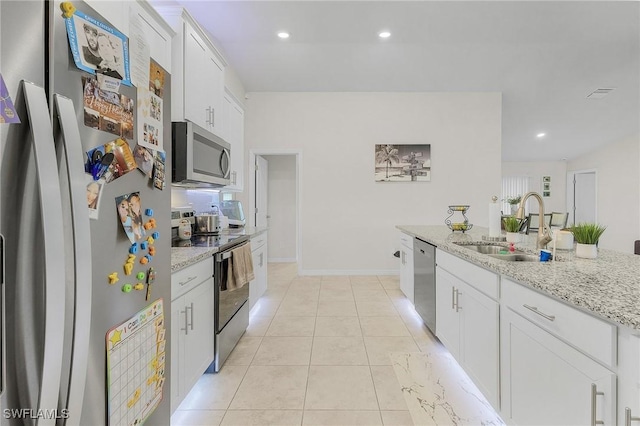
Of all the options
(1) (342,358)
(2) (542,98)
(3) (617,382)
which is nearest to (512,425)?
(3) (617,382)

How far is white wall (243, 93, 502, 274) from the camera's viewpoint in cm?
484

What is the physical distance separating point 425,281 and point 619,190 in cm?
743

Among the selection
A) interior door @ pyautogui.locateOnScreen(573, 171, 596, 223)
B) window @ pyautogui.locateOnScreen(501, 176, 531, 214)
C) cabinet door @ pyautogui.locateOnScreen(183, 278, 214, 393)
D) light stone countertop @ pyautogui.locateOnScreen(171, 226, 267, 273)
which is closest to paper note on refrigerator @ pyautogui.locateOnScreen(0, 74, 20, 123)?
light stone countertop @ pyautogui.locateOnScreen(171, 226, 267, 273)

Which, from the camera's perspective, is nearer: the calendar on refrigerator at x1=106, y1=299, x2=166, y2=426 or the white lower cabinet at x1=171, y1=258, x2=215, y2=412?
the calendar on refrigerator at x1=106, y1=299, x2=166, y2=426

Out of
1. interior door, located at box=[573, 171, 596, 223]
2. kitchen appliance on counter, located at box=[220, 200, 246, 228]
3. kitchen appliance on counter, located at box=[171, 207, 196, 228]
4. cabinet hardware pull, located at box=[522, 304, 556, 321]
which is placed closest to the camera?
cabinet hardware pull, located at box=[522, 304, 556, 321]

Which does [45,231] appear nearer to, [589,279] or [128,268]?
[128,268]

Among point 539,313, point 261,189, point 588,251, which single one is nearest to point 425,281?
point 588,251

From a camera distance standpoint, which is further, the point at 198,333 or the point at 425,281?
the point at 425,281

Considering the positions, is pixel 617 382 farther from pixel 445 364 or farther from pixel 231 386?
pixel 231 386

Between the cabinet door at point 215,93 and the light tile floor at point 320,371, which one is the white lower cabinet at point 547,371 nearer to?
the light tile floor at point 320,371

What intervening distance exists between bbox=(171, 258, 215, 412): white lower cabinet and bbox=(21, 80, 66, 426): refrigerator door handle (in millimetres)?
811

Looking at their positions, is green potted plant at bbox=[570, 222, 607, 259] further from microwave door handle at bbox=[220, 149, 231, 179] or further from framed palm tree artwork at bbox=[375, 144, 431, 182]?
framed palm tree artwork at bbox=[375, 144, 431, 182]

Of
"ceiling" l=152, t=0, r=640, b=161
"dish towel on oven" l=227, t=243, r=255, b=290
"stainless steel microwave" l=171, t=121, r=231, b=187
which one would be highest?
"ceiling" l=152, t=0, r=640, b=161

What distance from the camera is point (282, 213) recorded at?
6195 mm
